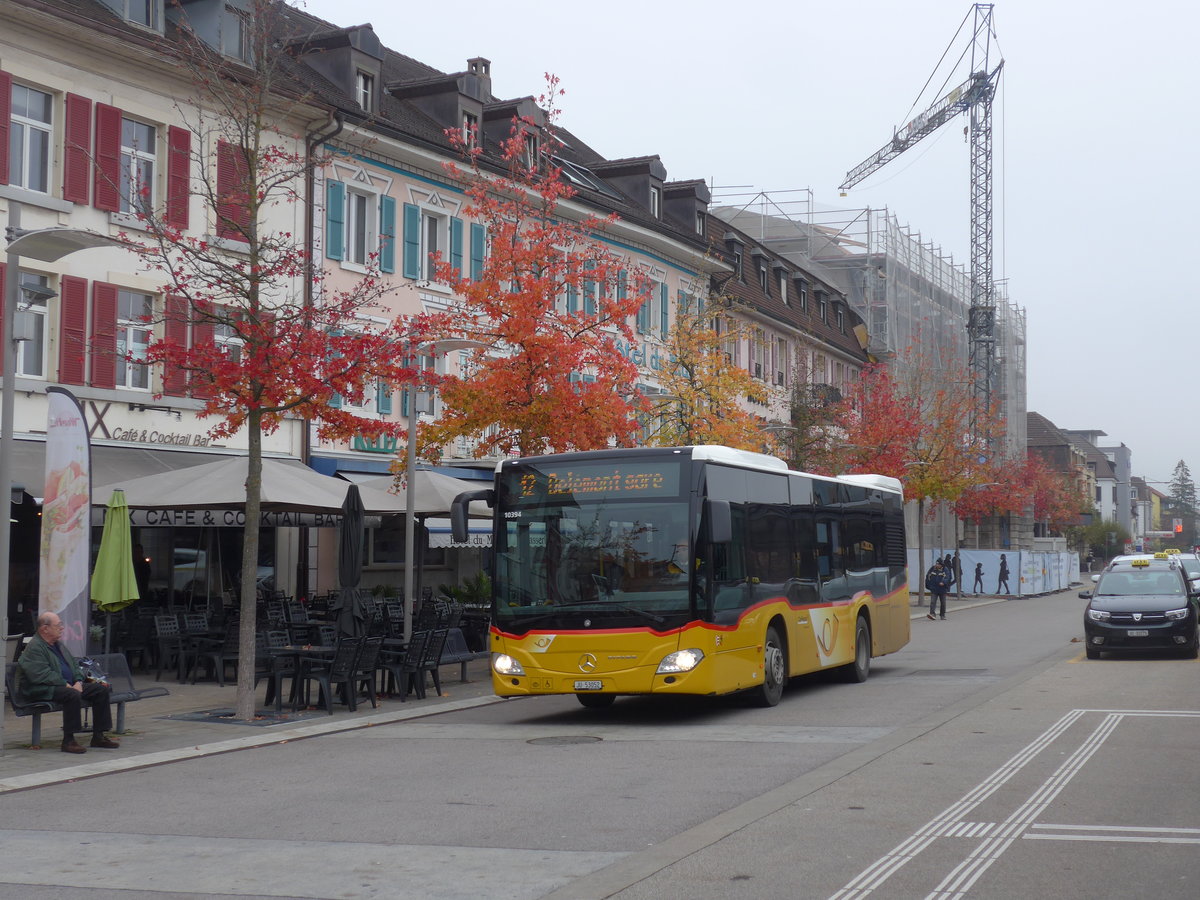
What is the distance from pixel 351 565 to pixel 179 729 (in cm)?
401

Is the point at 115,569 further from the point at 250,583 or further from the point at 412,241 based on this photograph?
the point at 412,241

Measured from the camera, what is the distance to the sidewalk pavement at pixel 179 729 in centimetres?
1263

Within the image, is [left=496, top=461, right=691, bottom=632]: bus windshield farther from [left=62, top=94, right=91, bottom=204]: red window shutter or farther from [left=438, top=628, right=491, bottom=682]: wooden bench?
[left=62, top=94, right=91, bottom=204]: red window shutter

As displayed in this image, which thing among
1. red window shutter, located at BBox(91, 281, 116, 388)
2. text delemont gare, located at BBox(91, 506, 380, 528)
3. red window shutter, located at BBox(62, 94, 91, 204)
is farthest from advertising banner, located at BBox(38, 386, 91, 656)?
red window shutter, located at BBox(62, 94, 91, 204)

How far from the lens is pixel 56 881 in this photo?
7.99m

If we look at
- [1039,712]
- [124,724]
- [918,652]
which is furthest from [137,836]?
[918,652]

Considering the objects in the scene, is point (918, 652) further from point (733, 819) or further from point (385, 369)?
point (733, 819)

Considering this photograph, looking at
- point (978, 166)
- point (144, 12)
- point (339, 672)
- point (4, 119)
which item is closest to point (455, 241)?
point (144, 12)

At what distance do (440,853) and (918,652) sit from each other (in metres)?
20.7

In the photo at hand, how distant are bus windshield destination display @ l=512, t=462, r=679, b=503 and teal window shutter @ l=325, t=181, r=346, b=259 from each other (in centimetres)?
1513

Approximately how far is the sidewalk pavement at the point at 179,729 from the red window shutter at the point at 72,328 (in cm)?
575

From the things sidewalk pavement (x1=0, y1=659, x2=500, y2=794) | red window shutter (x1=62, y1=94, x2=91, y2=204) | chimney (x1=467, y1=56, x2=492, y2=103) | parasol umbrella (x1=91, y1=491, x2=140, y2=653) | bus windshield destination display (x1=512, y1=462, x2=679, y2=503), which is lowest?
sidewalk pavement (x1=0, y1=659, x2=500, y2=794)

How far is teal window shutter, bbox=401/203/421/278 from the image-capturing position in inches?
1270

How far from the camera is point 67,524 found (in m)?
14.6
